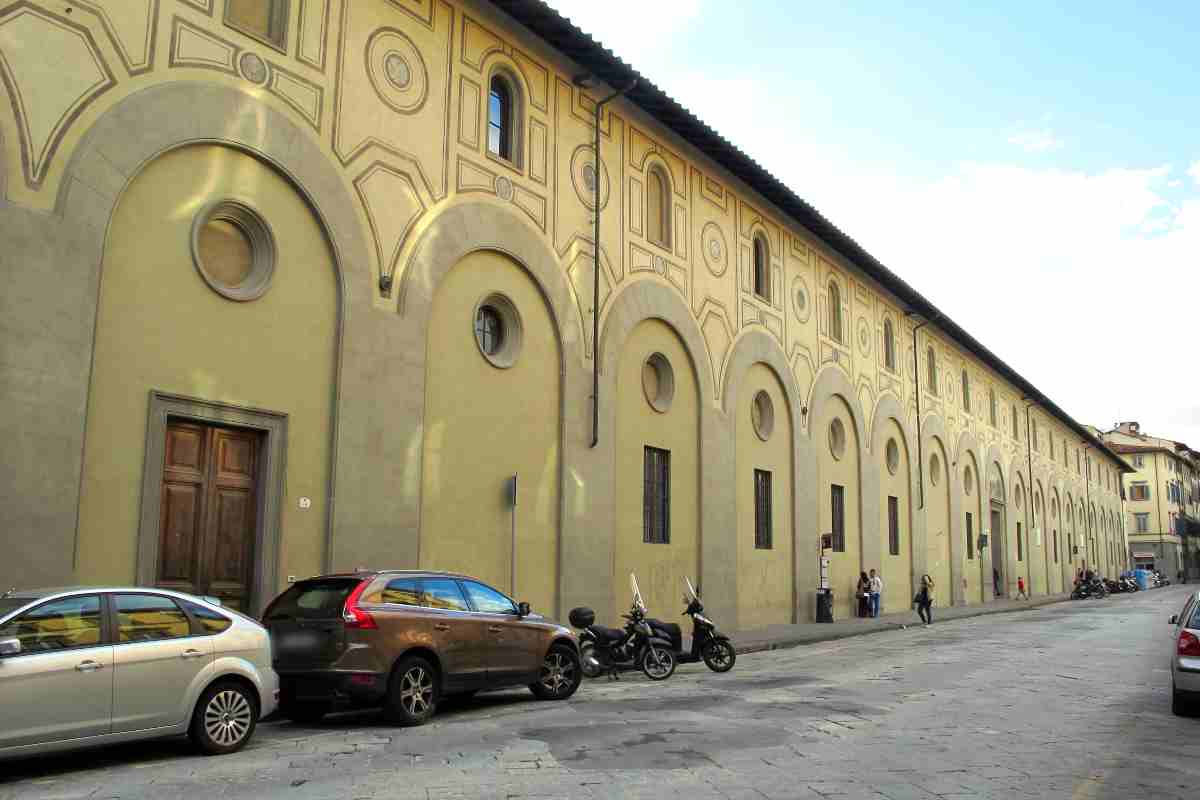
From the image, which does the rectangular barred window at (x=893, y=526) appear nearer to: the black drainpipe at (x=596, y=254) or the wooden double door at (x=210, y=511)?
the black drainpipe at (x=596, y=254)

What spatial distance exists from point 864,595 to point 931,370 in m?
12.7

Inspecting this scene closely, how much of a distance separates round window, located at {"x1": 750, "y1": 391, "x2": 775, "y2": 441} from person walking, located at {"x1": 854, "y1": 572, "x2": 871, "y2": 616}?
6877 millimetres

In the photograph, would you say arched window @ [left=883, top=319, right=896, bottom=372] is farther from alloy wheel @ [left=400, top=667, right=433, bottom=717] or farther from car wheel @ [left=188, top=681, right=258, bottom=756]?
car wheel @ [left=188, top=681, right=258, bottom=756]

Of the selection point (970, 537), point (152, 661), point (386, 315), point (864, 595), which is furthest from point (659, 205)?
point (970, 537)

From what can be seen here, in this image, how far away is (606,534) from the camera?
18422 millimetres

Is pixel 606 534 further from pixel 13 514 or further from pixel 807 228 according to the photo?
pixel 807 228

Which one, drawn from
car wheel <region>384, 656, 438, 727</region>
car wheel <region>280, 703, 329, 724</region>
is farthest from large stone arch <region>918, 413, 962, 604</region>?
car wheel <region>280, 703, 329, 724</region>

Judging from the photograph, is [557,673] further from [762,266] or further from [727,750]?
[762,266]

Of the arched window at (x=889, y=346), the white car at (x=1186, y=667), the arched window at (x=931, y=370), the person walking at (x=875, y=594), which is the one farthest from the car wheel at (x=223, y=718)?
the arched window at (x=931, y=370)

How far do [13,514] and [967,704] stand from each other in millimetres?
10358

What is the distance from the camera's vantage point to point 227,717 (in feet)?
28.2

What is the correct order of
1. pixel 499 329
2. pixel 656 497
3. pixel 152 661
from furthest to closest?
pixel 656 497 < pixel 499 329 < pixel 152 661

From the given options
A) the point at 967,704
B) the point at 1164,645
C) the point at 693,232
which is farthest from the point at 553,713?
the point at 1164,645

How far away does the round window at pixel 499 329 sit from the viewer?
1667cm
